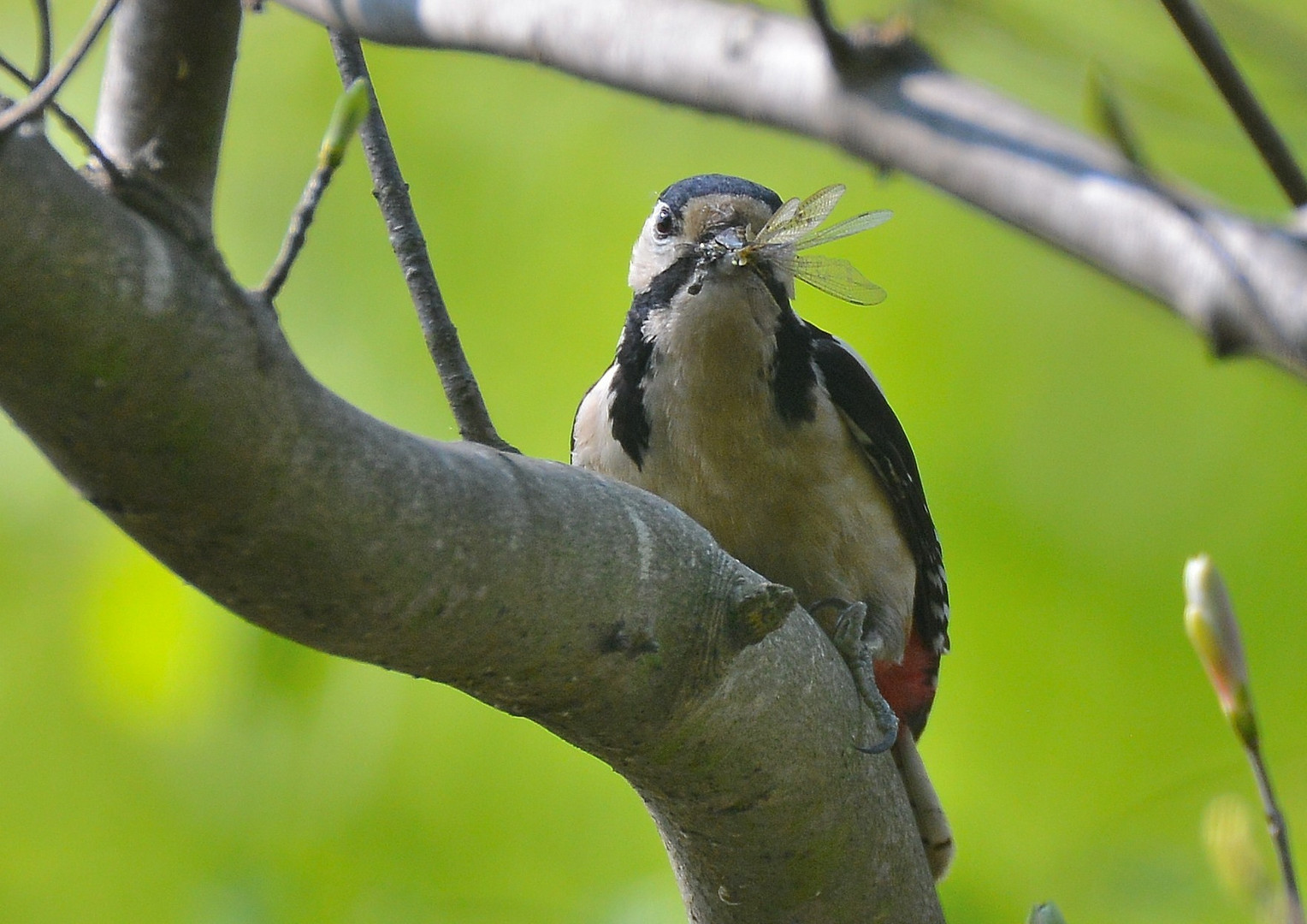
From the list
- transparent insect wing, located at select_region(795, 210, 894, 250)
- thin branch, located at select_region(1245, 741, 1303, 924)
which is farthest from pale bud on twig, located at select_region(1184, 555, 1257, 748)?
transparent insect wing, located at select_region(795, 210, 894, 250)

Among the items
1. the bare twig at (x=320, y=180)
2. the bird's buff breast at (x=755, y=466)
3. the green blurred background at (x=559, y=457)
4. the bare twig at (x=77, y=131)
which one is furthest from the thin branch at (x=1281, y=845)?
the green blurred background at (x=559, y=457)

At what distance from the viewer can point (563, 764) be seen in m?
4.34

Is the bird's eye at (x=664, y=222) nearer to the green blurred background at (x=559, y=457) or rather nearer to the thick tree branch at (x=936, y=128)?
the green blurred background at (x=559, y=457)

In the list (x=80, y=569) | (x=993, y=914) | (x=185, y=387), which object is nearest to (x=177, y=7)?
(x=185, y=387)

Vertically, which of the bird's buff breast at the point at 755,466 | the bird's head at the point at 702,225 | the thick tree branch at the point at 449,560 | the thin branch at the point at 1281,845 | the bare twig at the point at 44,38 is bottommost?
the thin branch at the point at 1281,845

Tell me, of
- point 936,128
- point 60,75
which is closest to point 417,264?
point 60,75

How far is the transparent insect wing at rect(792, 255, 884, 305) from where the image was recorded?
6.72 ft

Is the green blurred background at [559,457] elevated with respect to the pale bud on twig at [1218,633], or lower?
elevated

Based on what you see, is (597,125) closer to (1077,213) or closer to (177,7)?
(177,7)

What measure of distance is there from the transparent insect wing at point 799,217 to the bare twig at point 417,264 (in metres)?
0.48

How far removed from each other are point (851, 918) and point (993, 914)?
1.71 meters

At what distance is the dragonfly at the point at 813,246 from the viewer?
1.85m

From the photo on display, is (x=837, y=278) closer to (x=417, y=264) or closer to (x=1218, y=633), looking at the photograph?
(x=417, y=264)

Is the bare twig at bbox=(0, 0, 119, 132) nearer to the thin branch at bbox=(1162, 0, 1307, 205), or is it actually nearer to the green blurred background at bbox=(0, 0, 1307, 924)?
the thin branch at bbox=(1162, 0, 1307, 205)
